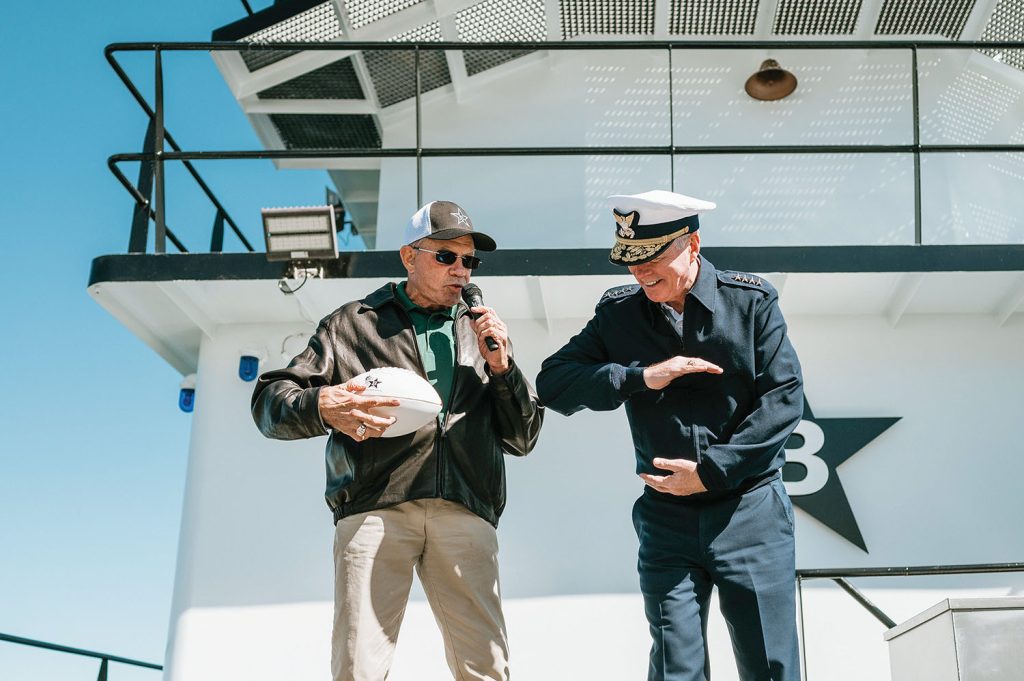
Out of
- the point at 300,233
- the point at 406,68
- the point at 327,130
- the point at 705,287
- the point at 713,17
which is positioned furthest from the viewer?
the point at 327,130

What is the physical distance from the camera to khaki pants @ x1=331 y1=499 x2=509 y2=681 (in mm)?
3836

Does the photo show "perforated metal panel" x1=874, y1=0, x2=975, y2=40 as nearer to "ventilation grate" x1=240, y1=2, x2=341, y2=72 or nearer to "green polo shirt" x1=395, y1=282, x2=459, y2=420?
"ventilation grate" x1=240, y1=2, x2=341, y2=72

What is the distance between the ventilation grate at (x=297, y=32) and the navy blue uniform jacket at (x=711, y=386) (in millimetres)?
4810

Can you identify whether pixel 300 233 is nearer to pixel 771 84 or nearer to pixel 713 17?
pixel 713 17

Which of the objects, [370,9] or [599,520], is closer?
[599,520]

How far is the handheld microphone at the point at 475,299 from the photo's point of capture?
4035 millimetres

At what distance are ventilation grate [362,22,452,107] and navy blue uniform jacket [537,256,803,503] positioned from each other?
15.8ft

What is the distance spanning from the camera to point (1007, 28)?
831 cm

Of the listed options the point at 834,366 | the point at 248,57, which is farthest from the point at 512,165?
the point at 834,366

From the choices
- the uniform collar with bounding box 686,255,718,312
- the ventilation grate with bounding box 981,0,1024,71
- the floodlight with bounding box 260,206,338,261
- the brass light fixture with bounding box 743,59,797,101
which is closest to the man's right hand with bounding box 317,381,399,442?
the uniform collar with bounding box 686,255,718,312

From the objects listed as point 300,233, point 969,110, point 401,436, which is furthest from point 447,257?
point 969,110

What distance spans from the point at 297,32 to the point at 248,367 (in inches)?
95.8

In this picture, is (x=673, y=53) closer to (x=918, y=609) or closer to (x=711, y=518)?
(x=918, y=609)

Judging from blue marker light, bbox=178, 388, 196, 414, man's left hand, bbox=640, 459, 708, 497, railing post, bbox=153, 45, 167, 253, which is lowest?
man's left hand, bbox=640, 459, 708, 497
